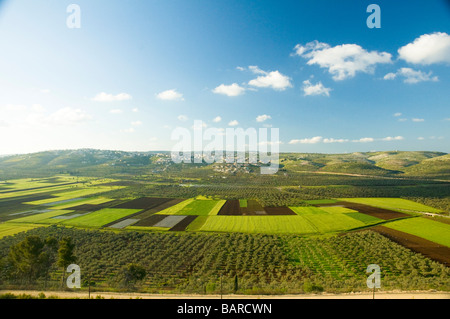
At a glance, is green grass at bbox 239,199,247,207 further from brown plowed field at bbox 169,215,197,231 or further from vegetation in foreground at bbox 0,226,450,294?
vegetation in foreground at bbox 0,226,450,294

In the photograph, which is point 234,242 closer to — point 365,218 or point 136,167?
point 365,218

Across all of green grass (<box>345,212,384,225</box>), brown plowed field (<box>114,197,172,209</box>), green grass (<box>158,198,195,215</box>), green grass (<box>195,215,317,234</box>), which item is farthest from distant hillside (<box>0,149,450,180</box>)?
green grass (<box>345,212,384,225</box>)

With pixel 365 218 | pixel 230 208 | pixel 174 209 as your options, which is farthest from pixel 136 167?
pixel 365 218

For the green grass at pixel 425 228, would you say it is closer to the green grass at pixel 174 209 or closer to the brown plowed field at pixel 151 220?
the green grass at pixel 174 209

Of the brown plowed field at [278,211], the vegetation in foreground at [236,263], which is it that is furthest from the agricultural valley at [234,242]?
the brown plowed field at [278,211]
